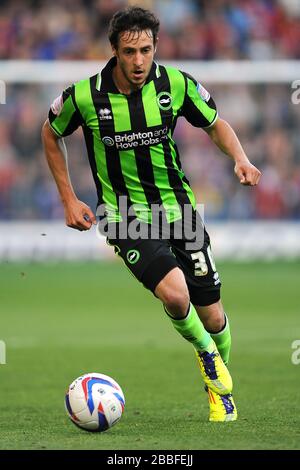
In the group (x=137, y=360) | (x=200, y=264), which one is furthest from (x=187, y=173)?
(x=200, y=264)

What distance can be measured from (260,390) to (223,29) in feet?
46.1

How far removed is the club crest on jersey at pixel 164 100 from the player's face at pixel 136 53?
224 millimetres

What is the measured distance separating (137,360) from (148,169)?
338cm

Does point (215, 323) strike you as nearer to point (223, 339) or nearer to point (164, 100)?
point (223, 339)

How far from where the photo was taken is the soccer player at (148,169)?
614cm

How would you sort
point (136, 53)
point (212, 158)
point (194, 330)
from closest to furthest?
point (136, 53)
point (194, 330)
point (212, 158)

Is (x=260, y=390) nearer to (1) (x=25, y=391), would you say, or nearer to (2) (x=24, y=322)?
(1) (x=25, y=391)

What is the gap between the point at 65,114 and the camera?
6.29m

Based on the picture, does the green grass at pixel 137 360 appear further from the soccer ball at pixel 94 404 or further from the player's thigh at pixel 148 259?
the player's thigh at pixel 148 259

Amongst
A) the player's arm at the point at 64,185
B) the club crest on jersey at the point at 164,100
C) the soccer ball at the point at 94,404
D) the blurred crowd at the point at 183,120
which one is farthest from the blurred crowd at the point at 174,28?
the soccer ball at the point at 94,404

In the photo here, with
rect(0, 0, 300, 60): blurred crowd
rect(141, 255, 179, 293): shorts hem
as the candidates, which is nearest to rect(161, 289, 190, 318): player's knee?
rect(141, 255, 179, 293): shorts hem

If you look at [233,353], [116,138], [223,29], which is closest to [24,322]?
[233,353]

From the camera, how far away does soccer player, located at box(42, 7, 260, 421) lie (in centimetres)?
614

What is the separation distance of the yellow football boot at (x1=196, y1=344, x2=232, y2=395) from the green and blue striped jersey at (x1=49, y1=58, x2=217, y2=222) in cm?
86
